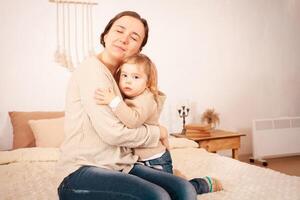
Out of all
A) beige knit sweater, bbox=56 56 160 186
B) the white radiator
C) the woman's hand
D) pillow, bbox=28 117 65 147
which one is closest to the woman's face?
beige knit sweater, bbox=56 56 160 186

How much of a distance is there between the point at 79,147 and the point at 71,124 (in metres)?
0.09

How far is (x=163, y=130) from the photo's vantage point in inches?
59.7

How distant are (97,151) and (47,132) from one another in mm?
1598

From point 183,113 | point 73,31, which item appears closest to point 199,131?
point 183,113

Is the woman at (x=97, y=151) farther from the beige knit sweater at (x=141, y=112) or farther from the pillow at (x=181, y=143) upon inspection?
the pillow at (x=181, y=143)

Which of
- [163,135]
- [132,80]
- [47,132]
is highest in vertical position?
[132,80]

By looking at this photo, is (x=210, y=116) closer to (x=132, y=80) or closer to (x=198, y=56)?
(x=198, y=56)

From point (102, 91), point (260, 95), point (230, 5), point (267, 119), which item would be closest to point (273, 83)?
point (260, 95)

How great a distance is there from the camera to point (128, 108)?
4.17 ft

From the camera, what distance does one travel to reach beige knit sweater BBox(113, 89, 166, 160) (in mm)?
1260

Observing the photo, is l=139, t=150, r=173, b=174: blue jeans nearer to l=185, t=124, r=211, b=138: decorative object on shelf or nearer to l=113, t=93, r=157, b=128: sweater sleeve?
l=113, t=93, r=157, b=128: sweater sleeve

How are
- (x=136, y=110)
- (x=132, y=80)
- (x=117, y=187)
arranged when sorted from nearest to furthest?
1. (x=117, y=187)
2. (x=136, y=110)
3. (x=132, y=80)

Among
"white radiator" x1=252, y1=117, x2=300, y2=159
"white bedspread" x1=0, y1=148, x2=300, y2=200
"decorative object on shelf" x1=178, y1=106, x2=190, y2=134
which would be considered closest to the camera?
"white bedspread" x1=0, y1=148, x2=300, y2=200

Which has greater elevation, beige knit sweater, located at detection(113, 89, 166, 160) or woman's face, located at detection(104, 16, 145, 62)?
woman's face, located at detection(104, 16, 145, 62)
